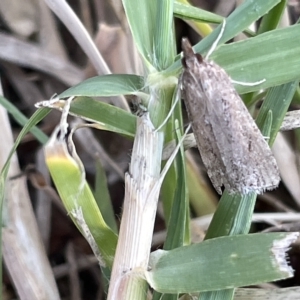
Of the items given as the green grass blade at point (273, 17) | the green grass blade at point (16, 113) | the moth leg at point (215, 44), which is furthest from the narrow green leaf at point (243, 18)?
the green grass blade at point (16, 113)

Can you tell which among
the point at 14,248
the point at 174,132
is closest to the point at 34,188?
the point at 14,248

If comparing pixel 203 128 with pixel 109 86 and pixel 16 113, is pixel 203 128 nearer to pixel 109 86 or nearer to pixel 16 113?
pixel 109 86

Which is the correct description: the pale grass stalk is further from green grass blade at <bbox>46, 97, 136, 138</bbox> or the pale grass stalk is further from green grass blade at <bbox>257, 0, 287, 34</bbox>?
green grass blade at <bbox>257, 0, 287, 34</bbox>

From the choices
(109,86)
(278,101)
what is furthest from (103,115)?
(278,101)

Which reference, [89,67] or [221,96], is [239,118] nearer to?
[221,96]

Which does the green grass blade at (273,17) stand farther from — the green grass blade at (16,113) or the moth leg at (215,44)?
the green grass blade at (16,113)

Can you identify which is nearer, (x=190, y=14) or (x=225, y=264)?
(x=225, y=264)
